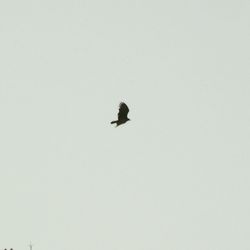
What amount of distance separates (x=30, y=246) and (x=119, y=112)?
4684 centimetres

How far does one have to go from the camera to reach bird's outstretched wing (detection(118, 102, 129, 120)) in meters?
24.5

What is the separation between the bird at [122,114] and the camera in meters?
24.4

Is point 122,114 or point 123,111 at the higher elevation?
point 123,111

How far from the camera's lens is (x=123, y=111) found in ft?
80.7

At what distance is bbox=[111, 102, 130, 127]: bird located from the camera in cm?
2442

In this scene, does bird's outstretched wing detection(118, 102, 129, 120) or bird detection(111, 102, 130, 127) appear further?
bird's outstretched wing detection(118, 102, 129, 120)

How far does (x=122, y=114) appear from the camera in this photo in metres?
24.6

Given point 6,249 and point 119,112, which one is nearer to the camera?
point 119,112

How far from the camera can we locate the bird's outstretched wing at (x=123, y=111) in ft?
80.5

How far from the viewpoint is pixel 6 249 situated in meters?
48.6

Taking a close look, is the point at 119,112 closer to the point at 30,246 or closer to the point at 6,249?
the point at 6,249

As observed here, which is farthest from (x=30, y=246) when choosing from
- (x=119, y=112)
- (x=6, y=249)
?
(x=119, y=112)

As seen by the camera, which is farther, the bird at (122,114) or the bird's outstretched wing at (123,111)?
the bird's outstretched wing at (123,111)

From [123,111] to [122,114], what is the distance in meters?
0.13
